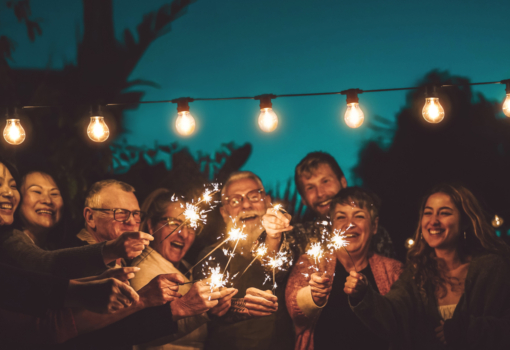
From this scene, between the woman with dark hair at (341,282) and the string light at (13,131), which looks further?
the string light at (13,131)

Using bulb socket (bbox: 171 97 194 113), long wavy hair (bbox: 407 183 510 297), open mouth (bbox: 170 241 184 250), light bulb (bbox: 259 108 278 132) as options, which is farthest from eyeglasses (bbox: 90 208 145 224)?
long wavy hair (bbox: 407 183 510 297)

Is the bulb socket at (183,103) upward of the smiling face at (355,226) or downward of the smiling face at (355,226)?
upward

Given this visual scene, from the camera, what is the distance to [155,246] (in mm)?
4402

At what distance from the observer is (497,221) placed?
13.6 ft

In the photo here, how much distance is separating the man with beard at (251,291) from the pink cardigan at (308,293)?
0.23 ft

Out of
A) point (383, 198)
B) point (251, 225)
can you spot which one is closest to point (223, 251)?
point (251, 225)

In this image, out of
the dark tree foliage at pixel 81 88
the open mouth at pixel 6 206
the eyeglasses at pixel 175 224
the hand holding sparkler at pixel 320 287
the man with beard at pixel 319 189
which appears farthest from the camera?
the dark tree foliage at pixel 81 88

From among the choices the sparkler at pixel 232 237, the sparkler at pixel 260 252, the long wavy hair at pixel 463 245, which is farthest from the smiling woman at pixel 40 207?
the long wavy hair at pixel 463 245

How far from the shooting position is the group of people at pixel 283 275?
3.88m

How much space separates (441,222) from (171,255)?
2331mm

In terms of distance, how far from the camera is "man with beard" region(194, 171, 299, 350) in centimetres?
407

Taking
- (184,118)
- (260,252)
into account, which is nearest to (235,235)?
(260,252)

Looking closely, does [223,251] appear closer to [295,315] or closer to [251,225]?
[251,225]

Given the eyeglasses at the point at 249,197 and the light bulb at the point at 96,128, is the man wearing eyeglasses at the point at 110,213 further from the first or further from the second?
the eyeglasses at the point at 249,197
